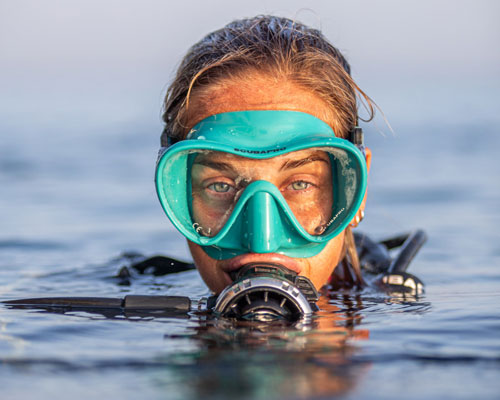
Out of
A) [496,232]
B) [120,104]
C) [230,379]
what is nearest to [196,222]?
[230,379]

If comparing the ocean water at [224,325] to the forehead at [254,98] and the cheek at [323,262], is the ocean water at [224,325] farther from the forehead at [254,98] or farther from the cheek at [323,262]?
the forehead at [254,98]

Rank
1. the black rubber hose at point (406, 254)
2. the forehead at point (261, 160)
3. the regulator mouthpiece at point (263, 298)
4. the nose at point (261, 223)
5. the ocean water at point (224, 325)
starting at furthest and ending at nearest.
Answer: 1. the black rubber hose at point (406, 254)
2. the forehead at point (261, 160)
3. the nose at point (261, 223)
4. the regulator mouthpiece at point (263, 298)
5. the ocean water at point (224, 325)

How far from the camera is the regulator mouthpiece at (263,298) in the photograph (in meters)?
2.65

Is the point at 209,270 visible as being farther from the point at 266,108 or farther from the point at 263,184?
the point at 266,108

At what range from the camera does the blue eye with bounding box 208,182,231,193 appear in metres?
3.01

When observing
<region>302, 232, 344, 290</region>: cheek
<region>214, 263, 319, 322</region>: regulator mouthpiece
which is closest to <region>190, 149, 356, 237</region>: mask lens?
<region>302, 232, 344, 290</region>: cheek

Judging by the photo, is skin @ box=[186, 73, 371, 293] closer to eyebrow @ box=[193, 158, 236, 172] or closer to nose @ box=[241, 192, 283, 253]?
eyebrow @ box=[193, 158, 236, 172]

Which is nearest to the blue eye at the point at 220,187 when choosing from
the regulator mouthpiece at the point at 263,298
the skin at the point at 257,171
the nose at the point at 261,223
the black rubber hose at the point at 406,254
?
the skin at the point at 257,171

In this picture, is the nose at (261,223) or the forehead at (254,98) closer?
the nose at (261,223)

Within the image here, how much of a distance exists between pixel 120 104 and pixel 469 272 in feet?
83.1

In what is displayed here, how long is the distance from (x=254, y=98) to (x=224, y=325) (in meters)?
0.90

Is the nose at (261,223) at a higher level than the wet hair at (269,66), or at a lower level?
lower

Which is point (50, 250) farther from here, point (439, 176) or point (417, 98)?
point (417, 98)

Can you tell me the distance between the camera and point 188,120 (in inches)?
124
